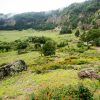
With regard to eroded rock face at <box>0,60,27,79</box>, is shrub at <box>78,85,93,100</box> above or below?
above

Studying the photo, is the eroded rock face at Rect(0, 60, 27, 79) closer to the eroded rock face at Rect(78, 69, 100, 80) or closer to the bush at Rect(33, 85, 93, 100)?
the eroded rock face at Rect(78, 69, 100, 80)

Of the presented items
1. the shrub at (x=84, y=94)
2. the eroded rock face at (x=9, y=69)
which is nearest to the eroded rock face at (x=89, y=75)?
the shrub at (x=84, y=94)

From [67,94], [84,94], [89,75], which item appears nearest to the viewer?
[84,94]

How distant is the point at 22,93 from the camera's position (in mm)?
43938

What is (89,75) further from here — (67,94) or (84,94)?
(84,94)

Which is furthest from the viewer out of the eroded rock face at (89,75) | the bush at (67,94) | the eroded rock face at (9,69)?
the eroded rock face at (9,69)

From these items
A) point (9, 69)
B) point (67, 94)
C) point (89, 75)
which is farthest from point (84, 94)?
point (9, 69)

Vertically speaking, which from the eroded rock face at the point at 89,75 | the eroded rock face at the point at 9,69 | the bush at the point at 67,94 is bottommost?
the eroded rock face at the point at 9,69

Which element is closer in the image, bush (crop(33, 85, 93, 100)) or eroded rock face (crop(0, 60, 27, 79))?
bush (crop(33, 85, 93, 100))

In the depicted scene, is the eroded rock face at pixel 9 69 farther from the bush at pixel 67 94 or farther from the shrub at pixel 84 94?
the shrub at pixel 84 94

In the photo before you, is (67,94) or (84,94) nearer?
(84,94)

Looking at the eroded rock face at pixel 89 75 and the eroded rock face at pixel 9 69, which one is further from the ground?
the eroded rock face at pixel 89 75

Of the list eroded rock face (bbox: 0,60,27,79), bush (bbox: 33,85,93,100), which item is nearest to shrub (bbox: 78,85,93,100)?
bush (bbox: 33,85,93,100)

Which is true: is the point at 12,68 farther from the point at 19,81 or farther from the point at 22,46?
the point at 22,46
